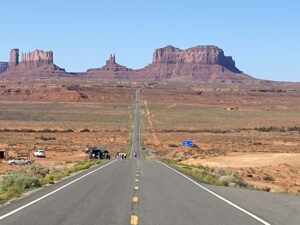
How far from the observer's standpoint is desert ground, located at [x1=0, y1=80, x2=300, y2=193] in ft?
184

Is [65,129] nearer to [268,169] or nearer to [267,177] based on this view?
[268,169]

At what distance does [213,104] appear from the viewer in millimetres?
189875

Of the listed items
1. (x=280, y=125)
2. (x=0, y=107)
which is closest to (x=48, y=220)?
(x=280, y=125)

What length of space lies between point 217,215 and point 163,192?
22.3 feet

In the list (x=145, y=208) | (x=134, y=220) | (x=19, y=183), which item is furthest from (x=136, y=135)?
(x=134, y=220)

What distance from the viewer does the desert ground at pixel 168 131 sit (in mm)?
56047

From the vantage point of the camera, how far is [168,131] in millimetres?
112312

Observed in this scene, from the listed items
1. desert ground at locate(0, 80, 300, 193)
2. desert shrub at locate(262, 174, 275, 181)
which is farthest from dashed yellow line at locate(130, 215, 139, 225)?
desert shrub at locate(262, 174, 275, 181)

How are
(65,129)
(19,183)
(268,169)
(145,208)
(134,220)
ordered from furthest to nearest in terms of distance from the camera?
(65,129) < (268,169) < (19,183) < (145,208) < (134,220)

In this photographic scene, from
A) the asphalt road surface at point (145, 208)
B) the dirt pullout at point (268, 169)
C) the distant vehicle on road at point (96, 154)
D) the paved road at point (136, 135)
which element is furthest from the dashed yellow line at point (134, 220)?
the paved road at point (136, 135)

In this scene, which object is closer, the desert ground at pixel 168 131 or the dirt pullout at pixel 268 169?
the dirt pullout at pixel 268 169

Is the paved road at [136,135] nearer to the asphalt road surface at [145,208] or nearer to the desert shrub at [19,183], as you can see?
the desert shrub at [19,183]

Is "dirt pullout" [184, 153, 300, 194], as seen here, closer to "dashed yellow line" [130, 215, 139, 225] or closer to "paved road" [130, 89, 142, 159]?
"paved road" [130, 89, 142, 159]

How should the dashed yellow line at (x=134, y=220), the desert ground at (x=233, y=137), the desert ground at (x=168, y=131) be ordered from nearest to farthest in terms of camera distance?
the dashed yellow line at (x=134, y=220) → the desert ground at (x=233, y=137) → the desert ground at (x=168, y=131)
